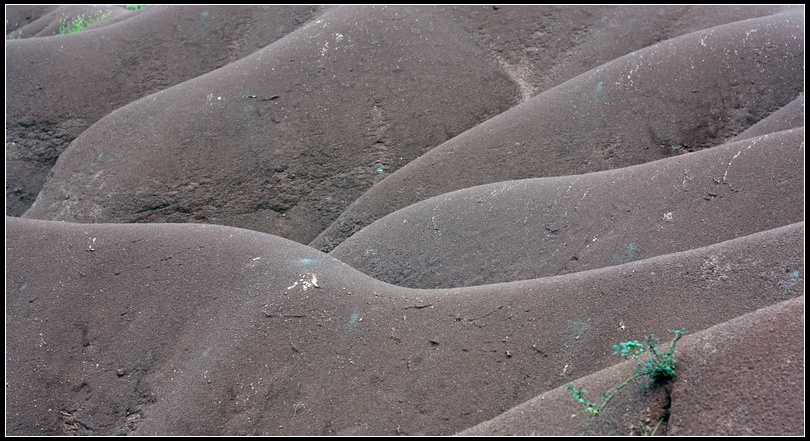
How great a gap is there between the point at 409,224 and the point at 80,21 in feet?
56.7

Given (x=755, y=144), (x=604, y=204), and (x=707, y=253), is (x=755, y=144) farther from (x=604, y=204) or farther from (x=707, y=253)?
(x=707, y=253)

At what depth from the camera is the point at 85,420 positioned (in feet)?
25.2

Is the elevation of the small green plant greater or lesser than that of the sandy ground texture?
greater

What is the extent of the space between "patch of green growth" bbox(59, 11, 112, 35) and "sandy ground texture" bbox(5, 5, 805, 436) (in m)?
5.27

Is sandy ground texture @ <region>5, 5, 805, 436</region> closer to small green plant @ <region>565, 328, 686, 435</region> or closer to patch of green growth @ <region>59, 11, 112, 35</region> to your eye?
small green plant @ <region>565, 328, 686, 435</region>

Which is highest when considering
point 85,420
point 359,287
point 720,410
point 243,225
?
point 720,410

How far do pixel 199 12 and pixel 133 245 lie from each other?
39.1ft

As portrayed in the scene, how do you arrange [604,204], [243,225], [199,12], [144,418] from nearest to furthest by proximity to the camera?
[144,418] < [604,204] < [243,225] < [199,12]

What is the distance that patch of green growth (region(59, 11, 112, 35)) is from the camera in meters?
23.4

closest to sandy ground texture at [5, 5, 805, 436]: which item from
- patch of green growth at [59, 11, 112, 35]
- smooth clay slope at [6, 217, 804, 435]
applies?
smooth clay slope at [6, 217, 804, 435]

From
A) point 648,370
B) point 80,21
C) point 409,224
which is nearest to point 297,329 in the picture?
point 648,370

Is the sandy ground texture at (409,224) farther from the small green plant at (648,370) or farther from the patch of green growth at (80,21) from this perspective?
the patch of green growth at (80,21)

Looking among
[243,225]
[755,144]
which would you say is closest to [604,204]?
[755,144]

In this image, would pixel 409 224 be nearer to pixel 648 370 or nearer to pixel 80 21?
pixel 648 370
